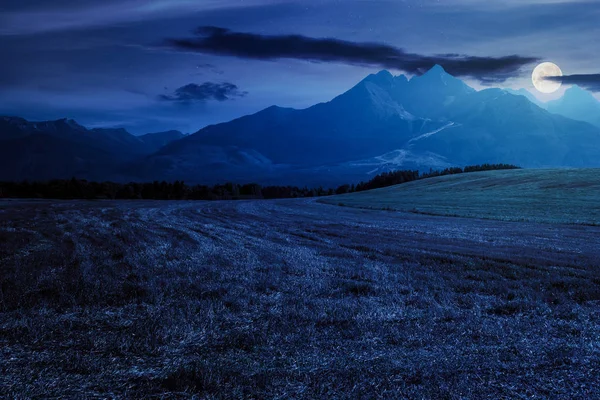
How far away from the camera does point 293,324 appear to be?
7.96m

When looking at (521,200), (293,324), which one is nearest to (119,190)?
(521,200)

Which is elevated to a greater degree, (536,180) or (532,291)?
(536,180)

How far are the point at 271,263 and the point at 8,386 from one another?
352 inches

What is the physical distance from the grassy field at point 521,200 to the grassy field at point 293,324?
23500 mm

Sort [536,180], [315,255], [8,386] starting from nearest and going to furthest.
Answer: [8,386]
[315,255]
[536,180]

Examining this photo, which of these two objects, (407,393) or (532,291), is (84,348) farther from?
(532,291)

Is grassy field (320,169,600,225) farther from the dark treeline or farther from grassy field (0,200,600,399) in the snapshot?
the dark treeline

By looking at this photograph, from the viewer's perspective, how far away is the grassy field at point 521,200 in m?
36.7

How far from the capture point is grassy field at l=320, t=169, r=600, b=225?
120ft

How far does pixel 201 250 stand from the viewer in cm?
1625

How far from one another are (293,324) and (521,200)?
47.8m

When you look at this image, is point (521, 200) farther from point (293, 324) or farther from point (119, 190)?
point (119, 190)

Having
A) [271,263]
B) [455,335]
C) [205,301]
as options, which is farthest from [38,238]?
[455,335]

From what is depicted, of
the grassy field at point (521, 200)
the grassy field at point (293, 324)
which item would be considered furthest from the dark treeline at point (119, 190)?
the grassy field at point (293, 324)
